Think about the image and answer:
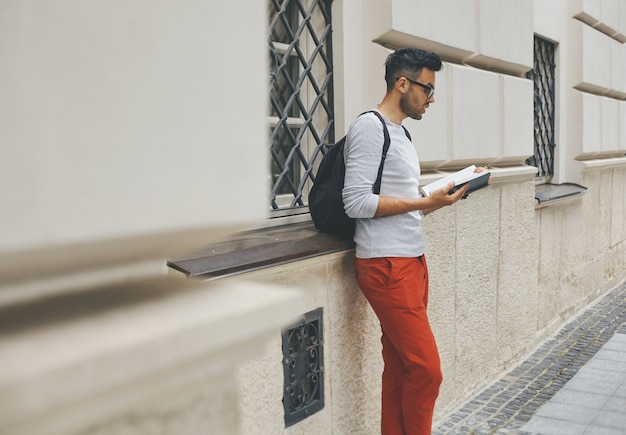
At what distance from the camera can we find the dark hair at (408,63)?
354 cm

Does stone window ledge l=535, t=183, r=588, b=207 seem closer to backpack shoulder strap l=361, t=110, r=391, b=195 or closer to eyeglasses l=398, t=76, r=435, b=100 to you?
eyeglasses l=398, t=76, r=435, b=100

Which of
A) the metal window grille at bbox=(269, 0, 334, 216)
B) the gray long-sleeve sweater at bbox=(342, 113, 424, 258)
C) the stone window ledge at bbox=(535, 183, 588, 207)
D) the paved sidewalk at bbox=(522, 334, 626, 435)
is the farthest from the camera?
the stone window ledge at bbox=(535, 183, 588, 207)

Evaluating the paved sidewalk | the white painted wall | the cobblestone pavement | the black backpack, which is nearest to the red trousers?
the black backpack

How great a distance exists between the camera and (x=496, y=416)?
502 centimetres

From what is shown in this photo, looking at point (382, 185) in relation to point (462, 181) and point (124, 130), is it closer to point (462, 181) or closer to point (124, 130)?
point (462, 181)

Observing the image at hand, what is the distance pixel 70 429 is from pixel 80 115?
385mm

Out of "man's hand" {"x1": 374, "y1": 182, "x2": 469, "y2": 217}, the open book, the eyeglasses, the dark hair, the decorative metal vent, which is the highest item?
the dark hair

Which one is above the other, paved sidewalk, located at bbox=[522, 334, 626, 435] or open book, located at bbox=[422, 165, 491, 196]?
open book, located at bbox=[422, 165, 491, 196]

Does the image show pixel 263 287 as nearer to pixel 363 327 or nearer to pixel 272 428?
pixel 272 428

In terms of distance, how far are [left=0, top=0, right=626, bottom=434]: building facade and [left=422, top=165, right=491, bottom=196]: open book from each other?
1.84 ft

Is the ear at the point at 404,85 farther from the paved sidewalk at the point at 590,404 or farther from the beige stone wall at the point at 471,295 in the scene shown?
the paved sidewalk at the point at 590,404

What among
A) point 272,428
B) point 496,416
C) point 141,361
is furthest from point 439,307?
point 141,361

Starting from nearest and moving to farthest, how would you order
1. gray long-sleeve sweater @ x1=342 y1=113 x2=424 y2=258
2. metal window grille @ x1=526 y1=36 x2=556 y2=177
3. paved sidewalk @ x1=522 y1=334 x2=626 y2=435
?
gray long-sleeve sweater @ x1=342 y1=113 x2=424 y2=258 < paved sidewalk @ x1=522 y1=334 x2=626 y2=435 < metal window grille @ x1=526 y1=36 x2=556 y2=177

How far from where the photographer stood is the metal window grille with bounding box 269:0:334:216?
4020mm
